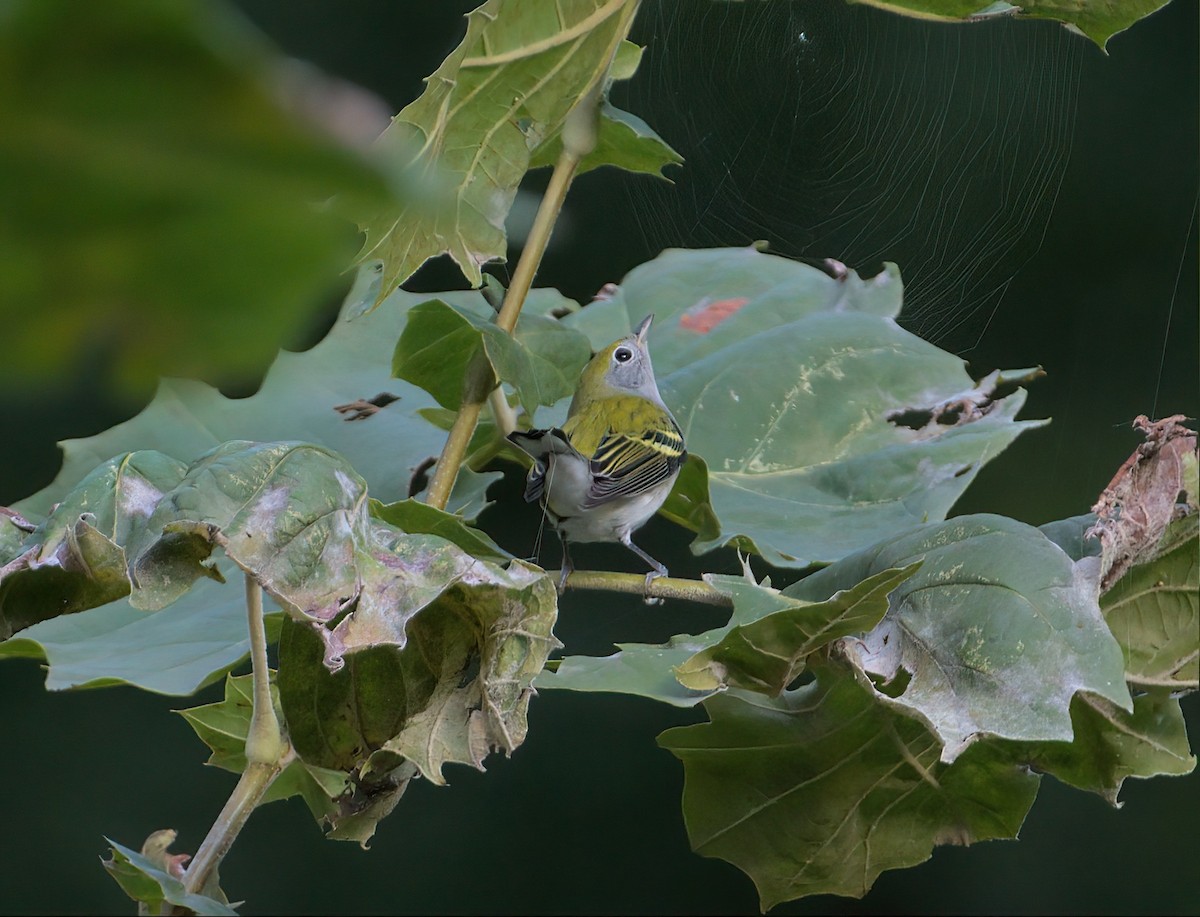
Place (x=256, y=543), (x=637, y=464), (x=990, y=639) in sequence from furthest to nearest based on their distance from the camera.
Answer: (x=637, y=464) → (x=990, y=639) → (x=256, y=543)

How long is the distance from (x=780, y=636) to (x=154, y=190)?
1.55 feet

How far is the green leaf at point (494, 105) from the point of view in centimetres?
52

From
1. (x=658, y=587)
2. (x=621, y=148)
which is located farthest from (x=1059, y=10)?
(x=658, y=587)

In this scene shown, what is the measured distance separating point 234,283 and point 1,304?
0.5 inches

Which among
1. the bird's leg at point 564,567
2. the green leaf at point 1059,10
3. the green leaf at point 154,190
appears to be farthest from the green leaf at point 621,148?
the green leaf at point 154,190

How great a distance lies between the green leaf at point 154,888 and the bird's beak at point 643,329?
622mm

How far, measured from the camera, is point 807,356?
940 mm

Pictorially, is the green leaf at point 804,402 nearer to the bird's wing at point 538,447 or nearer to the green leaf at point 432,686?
the bird's wing at point 538,447

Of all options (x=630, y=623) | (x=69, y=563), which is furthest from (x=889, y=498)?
(x=69, y=563)

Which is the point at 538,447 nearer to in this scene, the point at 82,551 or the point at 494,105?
the point at 494,105

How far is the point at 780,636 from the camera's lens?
512 millimetres

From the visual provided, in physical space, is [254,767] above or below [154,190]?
below

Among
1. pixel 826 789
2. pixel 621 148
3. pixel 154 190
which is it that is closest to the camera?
pixel 154 190

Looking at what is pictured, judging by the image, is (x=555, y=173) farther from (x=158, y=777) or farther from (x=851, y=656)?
(x=158, y=777)
